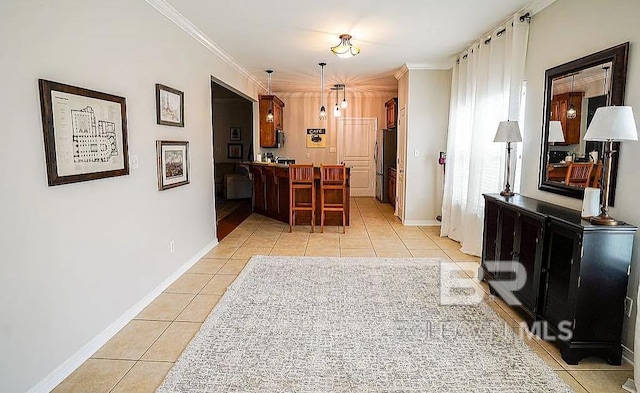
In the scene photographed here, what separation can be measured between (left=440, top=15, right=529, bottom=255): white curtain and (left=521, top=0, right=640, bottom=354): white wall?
0.52 feet

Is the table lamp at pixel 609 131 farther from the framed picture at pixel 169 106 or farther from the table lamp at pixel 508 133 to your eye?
the framed picture at pixel 169 106

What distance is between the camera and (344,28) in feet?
13.3

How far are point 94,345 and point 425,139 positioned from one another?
5.18 meters

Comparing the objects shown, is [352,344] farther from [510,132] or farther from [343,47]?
[343,47]

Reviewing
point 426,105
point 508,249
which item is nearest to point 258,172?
point 426,105

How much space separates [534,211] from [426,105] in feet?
11.8

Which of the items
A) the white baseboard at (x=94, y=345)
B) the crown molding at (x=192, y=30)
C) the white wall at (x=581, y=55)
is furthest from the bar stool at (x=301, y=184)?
the white wall at (x=581, y=55)

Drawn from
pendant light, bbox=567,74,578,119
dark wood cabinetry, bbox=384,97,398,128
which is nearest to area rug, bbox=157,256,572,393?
pendant light, bbox=567,74,578,119

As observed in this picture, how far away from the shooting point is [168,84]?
3.50m

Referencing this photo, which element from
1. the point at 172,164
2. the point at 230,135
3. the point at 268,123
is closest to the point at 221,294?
the point at 172,164

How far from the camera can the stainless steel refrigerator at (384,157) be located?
823 cm

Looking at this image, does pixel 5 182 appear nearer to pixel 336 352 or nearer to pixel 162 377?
pixel 162 377

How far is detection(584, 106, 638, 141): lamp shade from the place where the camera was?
2080 mm

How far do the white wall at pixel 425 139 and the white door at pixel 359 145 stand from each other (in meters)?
3.09
